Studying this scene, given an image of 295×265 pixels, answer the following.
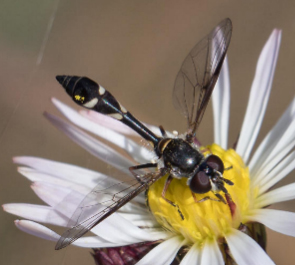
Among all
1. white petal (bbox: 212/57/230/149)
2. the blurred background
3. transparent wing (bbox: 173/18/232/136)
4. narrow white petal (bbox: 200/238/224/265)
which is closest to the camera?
narrow white petal (bbox: 200/238/224/265)

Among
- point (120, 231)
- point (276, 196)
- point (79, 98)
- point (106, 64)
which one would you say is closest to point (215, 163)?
point (276, 196)

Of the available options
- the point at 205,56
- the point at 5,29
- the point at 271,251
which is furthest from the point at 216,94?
the point at 271,251

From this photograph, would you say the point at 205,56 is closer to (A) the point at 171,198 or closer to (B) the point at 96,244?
(A) the point at 171,198

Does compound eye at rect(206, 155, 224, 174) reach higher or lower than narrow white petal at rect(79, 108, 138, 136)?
lower

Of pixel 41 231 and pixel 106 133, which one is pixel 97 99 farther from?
pixel 41 231

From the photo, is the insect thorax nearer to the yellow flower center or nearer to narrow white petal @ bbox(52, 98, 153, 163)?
the yellow flower center

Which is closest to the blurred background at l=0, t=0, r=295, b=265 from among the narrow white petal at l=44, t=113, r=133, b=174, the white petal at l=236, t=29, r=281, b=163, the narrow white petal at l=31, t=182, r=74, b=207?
the narrow white petal at l=44, t=113, r=133, b=174
